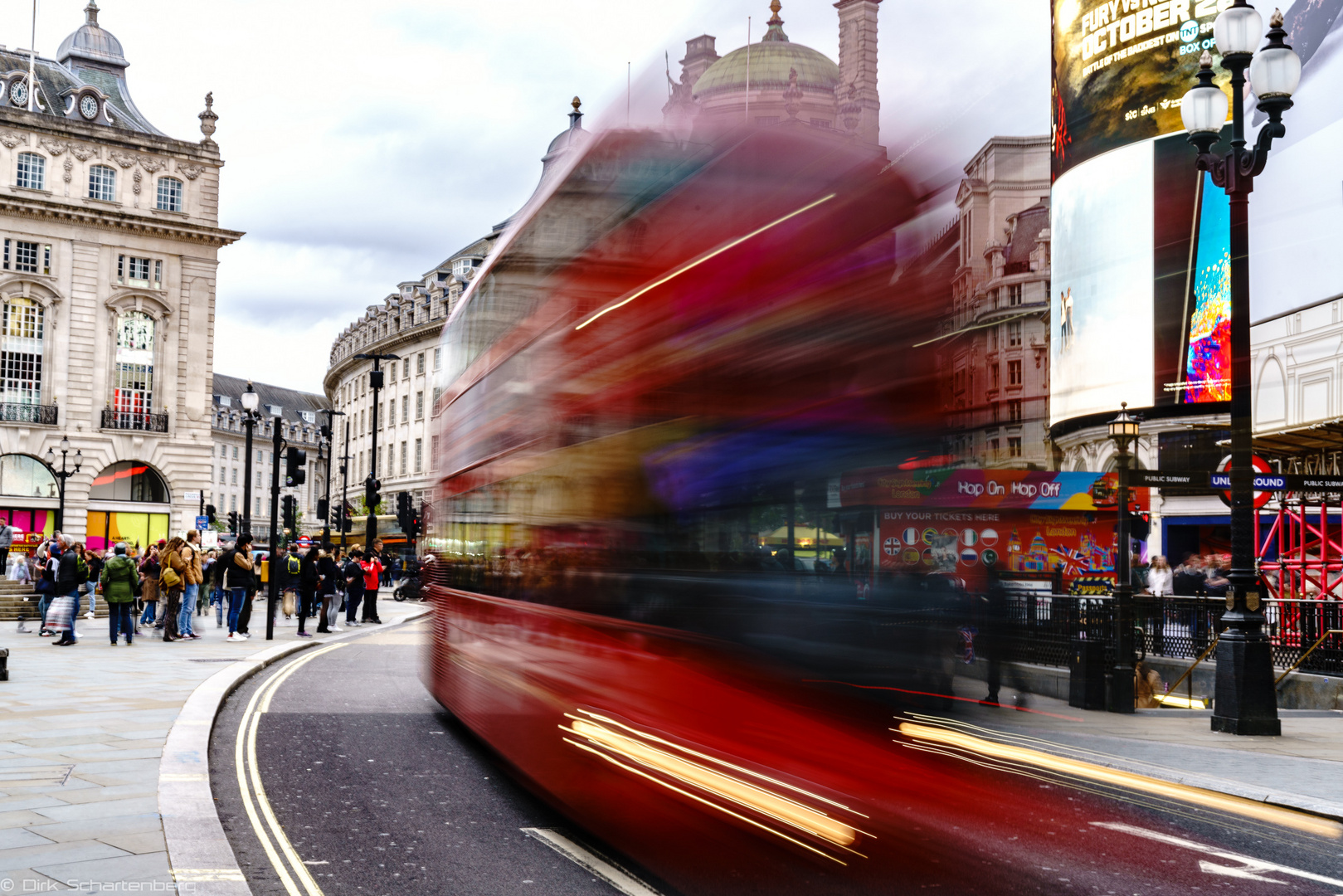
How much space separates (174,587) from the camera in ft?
67.9

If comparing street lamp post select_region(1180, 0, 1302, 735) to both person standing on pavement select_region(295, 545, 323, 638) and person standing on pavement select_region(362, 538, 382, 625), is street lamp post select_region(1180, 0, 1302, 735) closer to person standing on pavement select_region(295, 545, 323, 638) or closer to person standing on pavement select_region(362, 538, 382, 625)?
person standing on pavement select_region(295, 545, 323, 638)

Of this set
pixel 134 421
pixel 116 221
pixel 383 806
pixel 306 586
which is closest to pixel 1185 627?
pixel 383 806

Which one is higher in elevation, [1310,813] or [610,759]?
[610,759]

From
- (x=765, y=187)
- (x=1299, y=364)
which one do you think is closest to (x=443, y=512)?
(x=765, y=187)

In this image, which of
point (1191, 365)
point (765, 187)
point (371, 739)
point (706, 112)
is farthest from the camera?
point (1191, 365)

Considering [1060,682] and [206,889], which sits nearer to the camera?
[206,889]

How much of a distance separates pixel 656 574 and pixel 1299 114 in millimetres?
40293

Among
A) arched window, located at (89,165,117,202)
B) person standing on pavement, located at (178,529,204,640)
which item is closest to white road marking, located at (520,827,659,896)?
person standing on pavement, located at (178,529,204,640)

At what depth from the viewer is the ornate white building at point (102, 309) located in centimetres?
5653

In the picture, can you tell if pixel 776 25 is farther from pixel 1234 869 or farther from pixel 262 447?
pixel 262 447

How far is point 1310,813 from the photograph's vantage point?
8109mm

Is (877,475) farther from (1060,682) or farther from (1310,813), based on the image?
(1060,682)

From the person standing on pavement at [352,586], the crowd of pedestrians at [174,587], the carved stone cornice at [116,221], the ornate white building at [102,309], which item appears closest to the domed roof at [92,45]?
the ornate white building at [102,309]

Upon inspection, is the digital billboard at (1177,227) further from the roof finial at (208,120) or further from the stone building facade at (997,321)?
the roof finial at (208,120)
